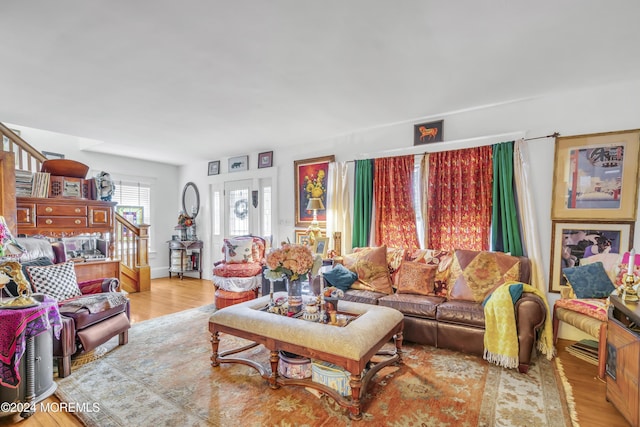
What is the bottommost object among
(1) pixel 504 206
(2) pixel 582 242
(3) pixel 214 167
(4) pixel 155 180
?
(2) pixel 582 242

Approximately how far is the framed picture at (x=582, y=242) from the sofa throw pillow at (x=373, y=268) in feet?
5.84

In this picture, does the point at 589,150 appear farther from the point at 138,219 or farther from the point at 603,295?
the point at 138,219

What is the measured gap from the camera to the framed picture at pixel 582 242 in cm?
299

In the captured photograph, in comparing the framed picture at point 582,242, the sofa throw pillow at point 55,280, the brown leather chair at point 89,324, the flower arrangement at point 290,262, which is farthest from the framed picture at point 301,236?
the framed picture at point 582,242

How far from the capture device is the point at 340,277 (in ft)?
12.3

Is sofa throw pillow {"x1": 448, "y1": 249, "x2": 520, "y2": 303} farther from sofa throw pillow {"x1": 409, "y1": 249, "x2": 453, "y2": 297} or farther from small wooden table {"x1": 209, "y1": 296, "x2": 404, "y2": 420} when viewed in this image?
small wooden table {"x1": 209, "y1": 296, "x2": 404, "y2": 420}

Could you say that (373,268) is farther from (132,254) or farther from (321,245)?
(132,254)

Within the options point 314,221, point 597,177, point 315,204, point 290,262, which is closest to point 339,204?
point 315,204

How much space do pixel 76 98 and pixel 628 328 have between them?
513 centimetres

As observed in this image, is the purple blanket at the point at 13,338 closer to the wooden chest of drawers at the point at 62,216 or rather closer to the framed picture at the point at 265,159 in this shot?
the wooden chest of drawers at the point at 62,216

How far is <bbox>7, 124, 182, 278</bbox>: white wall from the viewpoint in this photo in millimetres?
5863

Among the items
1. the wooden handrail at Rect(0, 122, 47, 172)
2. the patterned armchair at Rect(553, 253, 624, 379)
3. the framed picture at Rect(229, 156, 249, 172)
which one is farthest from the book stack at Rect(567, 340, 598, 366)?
the wooden handrail at Rect(0, 122, 47, 172)

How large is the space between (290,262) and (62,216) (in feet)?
11.4

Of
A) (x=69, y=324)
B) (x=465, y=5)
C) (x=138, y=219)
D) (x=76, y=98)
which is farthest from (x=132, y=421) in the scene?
(x=138, y=219)
